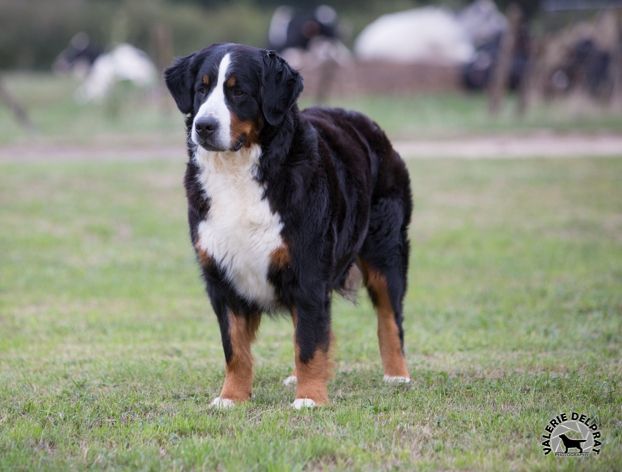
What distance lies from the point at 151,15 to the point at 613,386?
115 ft

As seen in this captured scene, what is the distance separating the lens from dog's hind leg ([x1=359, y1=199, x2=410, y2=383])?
22.6ft

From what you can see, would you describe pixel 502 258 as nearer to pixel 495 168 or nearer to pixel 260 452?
pixel 495 168

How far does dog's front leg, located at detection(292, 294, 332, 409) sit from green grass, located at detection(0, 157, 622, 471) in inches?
7.6

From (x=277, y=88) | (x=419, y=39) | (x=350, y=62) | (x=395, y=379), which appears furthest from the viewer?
(x=419, y=39)

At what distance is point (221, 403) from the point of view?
6047mm

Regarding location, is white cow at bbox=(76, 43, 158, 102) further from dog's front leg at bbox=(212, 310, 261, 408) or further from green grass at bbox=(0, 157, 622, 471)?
dog's front leg at bbox=(212, 310, 261, 408)

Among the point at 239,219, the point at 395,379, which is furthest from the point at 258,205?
the point at 395,379

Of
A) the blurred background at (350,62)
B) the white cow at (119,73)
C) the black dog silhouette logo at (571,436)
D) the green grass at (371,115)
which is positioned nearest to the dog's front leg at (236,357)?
the black dog silhouette logo at (571,436)

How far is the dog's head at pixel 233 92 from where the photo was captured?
→ 5.68 m

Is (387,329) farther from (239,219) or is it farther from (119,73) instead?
(119,73)

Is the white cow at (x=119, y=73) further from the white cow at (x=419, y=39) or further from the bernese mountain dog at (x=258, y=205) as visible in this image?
the bernese mountain dog at (x=258, y=205)

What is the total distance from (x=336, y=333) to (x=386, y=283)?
231cm

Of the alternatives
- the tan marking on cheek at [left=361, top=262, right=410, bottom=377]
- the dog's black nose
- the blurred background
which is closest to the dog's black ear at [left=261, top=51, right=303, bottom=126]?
the dog's black nose

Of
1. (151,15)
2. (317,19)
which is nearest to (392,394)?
(317,19)
